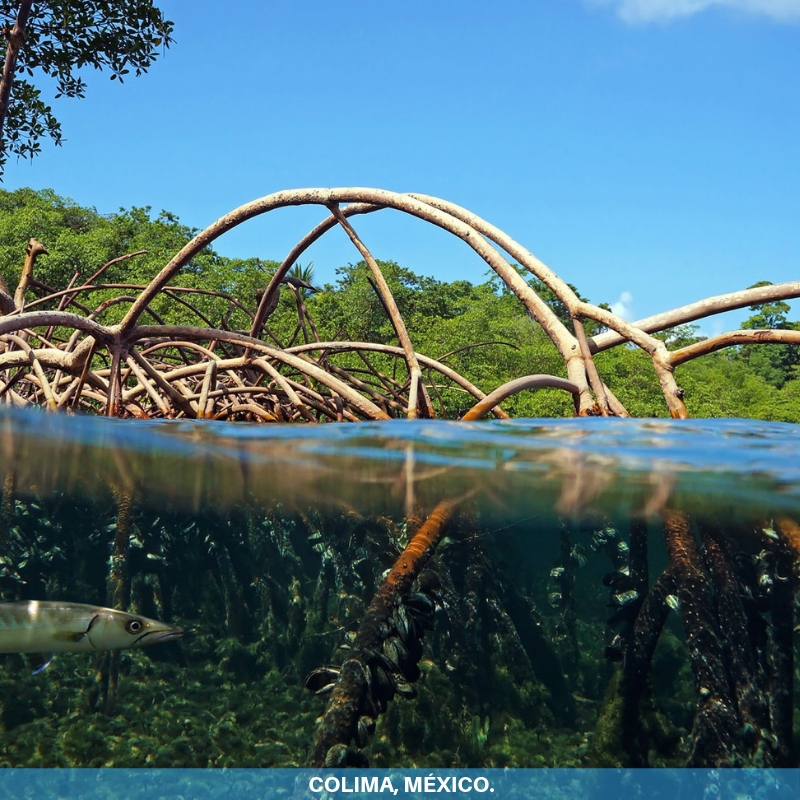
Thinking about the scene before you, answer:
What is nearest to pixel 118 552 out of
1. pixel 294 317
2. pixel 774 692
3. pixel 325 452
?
pixel 325 452

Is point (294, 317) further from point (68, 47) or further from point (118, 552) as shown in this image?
point (118, 552)

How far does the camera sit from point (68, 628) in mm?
2666

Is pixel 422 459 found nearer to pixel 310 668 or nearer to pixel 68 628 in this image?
pixel 310 668

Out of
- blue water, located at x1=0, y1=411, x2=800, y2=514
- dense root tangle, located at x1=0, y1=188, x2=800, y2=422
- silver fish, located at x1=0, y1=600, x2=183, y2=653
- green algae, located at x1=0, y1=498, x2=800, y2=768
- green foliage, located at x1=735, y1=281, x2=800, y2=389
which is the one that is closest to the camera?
silver fish, located at x1=0, y1=600, x2=183, y2=653

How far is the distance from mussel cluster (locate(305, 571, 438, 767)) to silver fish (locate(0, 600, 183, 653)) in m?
0.60

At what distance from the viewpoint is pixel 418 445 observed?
16.2 feet

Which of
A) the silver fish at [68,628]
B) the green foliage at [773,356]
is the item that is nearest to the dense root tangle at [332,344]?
the silver fish at [68,628]

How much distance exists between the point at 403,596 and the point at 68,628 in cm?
116

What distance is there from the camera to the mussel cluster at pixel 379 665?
2389 mm

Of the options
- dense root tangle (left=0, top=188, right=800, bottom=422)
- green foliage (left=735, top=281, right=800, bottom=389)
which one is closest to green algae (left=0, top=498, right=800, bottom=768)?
dense root tangle (left=0, top=188, right=800, bottom=422)

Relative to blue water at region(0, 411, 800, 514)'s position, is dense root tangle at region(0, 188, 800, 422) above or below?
above

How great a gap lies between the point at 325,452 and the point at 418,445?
0.56 m

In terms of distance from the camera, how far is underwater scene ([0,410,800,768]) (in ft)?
8.86

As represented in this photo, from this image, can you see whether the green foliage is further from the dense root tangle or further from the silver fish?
the silver fish
